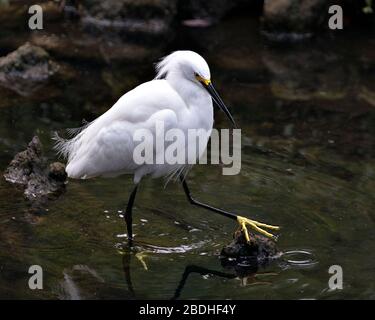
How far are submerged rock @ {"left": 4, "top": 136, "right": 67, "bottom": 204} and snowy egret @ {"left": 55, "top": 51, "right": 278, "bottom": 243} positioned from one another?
640mm

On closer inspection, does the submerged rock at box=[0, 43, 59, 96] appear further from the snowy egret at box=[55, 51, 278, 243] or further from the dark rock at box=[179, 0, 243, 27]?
the snowy egret at box=[55, 51, 278, 243]

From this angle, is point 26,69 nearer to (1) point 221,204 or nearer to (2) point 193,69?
(1) point 221,204

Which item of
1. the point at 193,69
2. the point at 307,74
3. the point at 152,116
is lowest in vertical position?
the point at 307,74

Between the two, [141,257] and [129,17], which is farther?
[129,17]

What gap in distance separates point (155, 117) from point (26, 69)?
4.72m

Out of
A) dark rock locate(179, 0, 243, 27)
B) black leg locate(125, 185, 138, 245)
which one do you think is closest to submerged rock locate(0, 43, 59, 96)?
dark rock locate(179, 0, 243, 27)

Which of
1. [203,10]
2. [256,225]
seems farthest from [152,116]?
[203,10]

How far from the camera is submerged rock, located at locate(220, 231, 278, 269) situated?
5.75 meters

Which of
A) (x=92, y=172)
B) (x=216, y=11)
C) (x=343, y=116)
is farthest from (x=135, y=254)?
(x=216, y=11)

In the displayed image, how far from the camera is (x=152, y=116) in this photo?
19.1ft

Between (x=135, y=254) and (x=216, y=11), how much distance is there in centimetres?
749

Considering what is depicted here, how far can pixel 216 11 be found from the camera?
1276 centimetres

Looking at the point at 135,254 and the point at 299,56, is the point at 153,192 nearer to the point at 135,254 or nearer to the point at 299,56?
the point at 135,254

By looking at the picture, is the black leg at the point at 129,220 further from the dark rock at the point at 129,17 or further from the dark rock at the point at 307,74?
the dark rock at the point at 129,17
